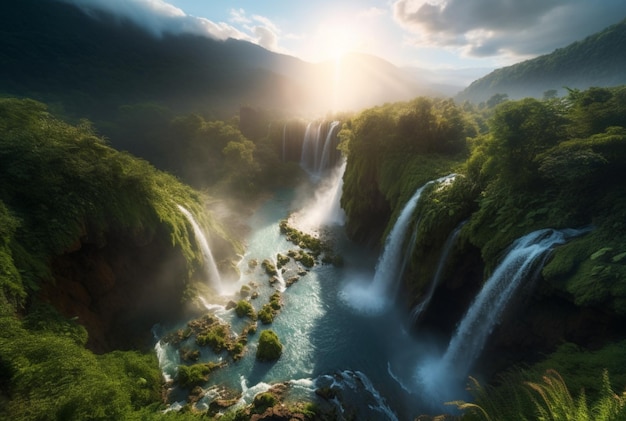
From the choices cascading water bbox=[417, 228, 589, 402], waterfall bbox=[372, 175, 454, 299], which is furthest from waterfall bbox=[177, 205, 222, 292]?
cascading water bbox=[417, 228, 589, 402]

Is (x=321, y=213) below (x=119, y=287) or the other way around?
below

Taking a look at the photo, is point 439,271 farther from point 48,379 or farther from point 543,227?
point 48,379

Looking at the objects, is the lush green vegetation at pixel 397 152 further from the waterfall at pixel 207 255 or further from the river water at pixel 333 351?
the waterfall at pixel 207 255

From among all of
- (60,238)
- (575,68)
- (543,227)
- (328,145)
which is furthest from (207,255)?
(575,68)

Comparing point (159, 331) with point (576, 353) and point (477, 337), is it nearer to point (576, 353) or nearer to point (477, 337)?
point (477, 337)

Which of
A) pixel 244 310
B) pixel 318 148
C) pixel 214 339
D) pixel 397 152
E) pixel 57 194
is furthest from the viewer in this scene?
pixel 318 148

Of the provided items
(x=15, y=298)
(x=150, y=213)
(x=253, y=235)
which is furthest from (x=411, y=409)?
(x=253, y=235)

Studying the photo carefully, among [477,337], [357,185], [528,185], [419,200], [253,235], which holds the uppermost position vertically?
[528,185]
